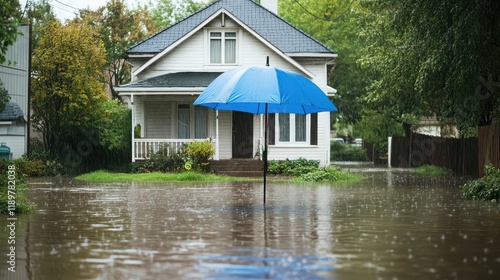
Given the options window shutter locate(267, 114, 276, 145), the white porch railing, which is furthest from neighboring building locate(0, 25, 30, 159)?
window shutter locate(267, 114, 276, 145)

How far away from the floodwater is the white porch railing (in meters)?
13.3

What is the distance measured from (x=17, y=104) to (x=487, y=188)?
25443 millimetres

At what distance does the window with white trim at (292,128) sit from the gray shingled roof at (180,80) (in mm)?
3776

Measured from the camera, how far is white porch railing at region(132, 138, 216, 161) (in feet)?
117

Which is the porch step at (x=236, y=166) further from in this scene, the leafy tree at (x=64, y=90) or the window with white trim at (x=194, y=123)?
the leafy tree at (x=64, y=90)

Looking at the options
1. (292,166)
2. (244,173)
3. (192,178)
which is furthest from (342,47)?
(192,178)

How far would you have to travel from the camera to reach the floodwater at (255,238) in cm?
952

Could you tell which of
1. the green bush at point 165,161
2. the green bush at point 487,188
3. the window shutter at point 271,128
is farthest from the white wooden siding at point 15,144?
the green bush at point 487,188

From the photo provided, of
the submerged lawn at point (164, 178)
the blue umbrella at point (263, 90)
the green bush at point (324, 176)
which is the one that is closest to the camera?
the blue umbrella at point (263, 90)

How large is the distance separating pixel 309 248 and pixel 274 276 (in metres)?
2.43

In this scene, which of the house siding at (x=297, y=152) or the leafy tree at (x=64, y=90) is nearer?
the house siding at (x=297, y=152)

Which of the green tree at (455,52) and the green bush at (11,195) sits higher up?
the green tree at (455,52)

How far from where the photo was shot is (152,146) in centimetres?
3622

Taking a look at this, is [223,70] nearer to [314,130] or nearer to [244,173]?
[314,130]
